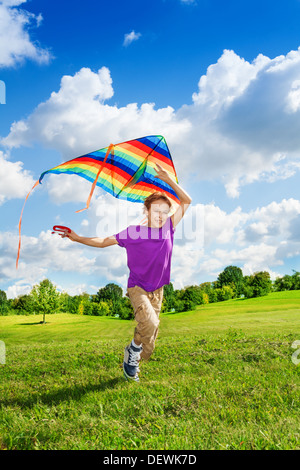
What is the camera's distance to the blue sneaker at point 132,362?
18.9ft

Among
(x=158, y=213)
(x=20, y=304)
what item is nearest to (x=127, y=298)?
(x=20, y=304)

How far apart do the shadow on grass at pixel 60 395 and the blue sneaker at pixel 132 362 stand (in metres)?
0.18

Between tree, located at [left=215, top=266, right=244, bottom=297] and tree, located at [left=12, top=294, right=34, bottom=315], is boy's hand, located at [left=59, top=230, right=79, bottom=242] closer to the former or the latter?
tree, located at [left=12, top=294, right=34, bottom=315]

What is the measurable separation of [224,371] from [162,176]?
3659 millimetres

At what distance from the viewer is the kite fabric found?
7430 millimetres

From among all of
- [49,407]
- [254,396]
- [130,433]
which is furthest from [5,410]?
[254,396]

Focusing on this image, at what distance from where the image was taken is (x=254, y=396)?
4.59m

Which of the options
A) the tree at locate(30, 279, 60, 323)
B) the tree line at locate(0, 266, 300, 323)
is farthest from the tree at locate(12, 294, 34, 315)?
the tree at locate(30, 279, 60, 323)

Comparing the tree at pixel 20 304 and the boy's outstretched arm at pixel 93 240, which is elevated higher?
the boy's outstretched arm at pixel 93 240

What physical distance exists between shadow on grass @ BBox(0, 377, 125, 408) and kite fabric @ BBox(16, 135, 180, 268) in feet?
12.3

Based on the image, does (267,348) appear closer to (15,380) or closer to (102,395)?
(102,395)

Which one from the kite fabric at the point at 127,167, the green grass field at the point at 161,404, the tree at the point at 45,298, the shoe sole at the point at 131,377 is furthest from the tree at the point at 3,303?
the shoe sole at the point at 131,377

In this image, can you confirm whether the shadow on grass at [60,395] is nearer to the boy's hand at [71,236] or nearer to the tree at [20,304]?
the boy's hand at [71,236]

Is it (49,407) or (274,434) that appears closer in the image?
(274,434)
